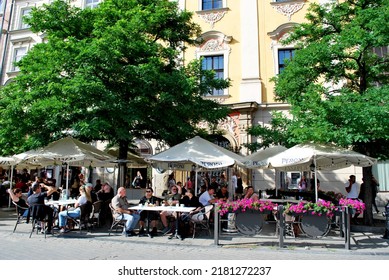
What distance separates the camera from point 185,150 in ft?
31.4

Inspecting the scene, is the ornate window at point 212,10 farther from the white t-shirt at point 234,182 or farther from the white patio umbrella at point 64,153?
the white patio umbrella at point 64,153

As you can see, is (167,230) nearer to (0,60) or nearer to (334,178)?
(334,178)

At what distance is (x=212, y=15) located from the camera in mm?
19141

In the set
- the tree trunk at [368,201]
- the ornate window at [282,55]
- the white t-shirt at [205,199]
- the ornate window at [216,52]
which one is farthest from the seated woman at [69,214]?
the ornate window at [282,55]

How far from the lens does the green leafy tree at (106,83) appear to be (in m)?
10.2

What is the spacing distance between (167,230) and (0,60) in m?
21.3

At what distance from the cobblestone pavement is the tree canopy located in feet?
10.9

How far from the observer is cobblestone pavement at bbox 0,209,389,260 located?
22.2 ft

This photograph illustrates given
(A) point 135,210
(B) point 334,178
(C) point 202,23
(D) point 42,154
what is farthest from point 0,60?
(B) point 334,178

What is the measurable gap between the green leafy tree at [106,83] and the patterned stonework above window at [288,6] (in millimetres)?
8122

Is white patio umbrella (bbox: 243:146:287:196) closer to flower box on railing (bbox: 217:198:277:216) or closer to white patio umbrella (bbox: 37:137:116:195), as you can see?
flower box on railing (bbox: 217:198:277:216)

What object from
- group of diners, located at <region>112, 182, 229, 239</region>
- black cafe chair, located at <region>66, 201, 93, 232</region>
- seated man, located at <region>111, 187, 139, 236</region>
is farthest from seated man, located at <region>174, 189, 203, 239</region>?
black cafe chair, located at <region>66, 201, 93, 232</region>

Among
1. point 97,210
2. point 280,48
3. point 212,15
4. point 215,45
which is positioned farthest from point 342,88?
point 212,15

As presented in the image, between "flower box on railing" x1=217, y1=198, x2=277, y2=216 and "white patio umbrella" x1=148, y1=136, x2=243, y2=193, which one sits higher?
"white patio umbrella" x1=148, y1=136, x2=243, y2=193
